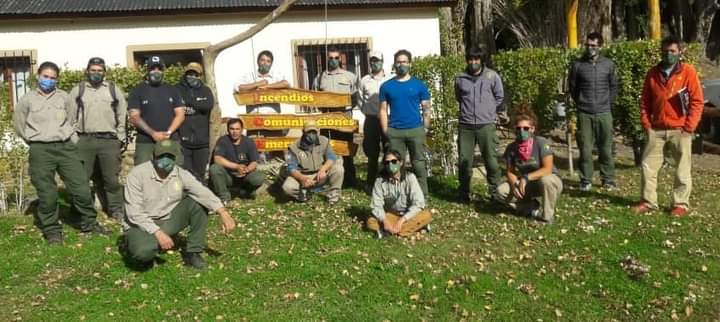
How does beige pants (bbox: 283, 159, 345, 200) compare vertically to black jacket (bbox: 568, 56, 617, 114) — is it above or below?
below

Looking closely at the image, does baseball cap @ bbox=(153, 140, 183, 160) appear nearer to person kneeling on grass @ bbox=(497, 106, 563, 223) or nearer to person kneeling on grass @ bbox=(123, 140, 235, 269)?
person kneeling on grass @ bbox=(123, 140, 235, 269)

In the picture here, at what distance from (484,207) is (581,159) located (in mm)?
1596

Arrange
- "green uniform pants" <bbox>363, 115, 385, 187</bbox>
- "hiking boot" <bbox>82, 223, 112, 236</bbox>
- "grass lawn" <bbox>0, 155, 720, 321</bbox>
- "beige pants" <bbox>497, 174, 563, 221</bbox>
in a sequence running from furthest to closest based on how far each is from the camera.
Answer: "green uniform pants" <bbox>363, 115, 385, 187</bbox>, "hiking boot" <bbox>82, 223, 112, 236</bbox>, "beige pants" <bbox>497, 174, 563, 221</bbox>, "grass lawn" <bbox>0, 155, 720, 321</bbox>

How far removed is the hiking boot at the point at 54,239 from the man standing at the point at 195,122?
1635 mm

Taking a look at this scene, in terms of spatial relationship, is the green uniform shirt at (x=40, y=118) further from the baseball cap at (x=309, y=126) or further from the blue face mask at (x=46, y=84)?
the baseball cap at (x=309, y=126)

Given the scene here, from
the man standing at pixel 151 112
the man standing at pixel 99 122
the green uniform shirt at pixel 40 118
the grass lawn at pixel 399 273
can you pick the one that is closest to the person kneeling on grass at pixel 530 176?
the grass lawn at pixel 399 273

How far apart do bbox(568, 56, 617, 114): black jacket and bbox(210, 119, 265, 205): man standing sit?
409 centimetres

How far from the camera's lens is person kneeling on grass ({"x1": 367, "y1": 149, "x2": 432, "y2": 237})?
7.57 m

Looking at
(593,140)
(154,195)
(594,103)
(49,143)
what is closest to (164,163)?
(154,195)

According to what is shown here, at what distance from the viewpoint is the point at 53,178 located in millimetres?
7652

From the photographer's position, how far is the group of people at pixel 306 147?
22.5 ft

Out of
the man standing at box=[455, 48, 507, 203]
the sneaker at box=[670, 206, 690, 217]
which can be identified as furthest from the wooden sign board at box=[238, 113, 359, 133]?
the sneaker at box=[670, 206, 690, 217]

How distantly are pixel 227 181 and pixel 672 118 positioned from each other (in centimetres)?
513

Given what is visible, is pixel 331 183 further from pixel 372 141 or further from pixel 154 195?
pixel 154 195
